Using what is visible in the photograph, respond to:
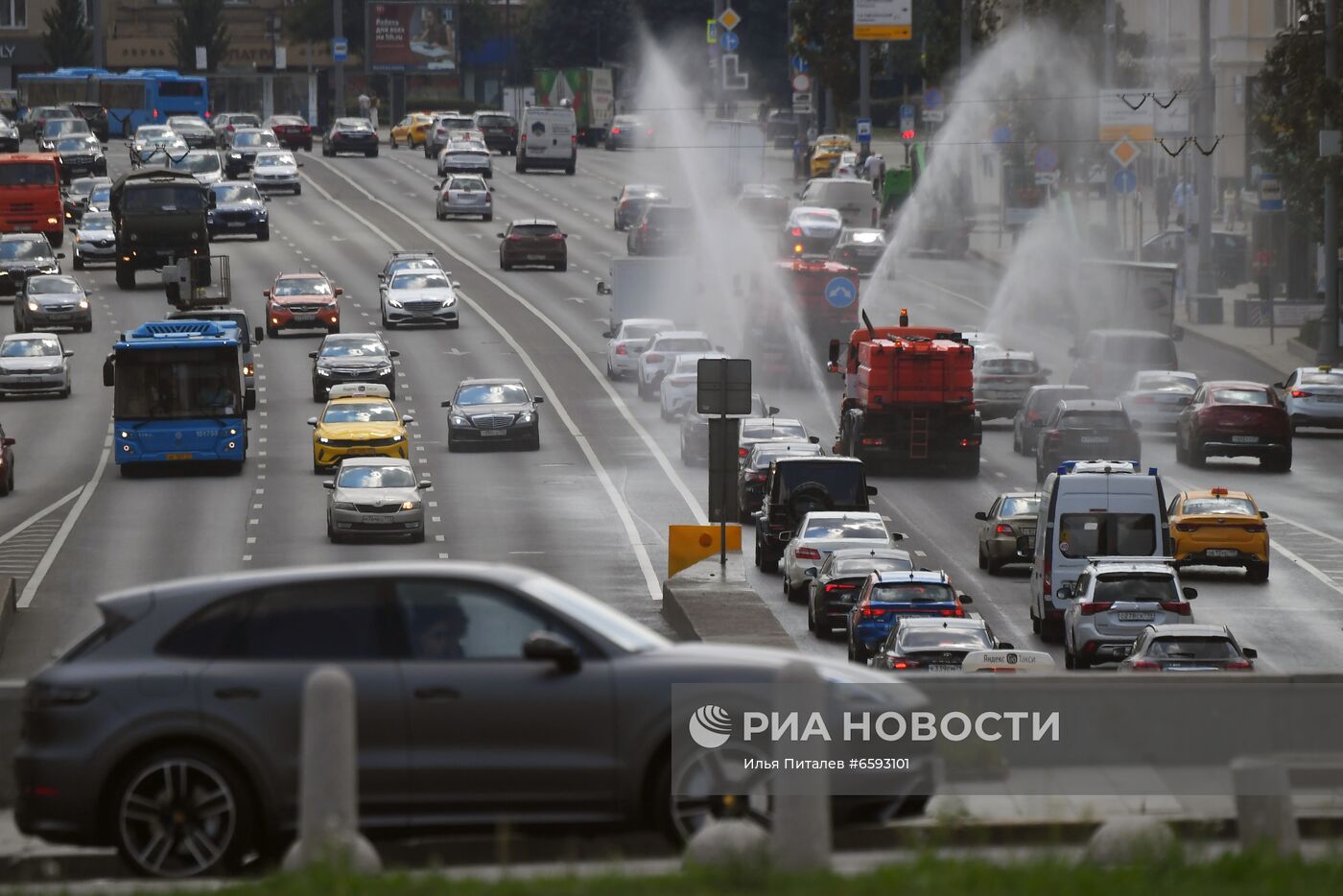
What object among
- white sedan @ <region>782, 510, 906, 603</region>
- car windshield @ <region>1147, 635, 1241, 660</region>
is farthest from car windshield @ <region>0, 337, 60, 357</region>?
car windshield @ <region>1147, 635, 1241, 660</region>

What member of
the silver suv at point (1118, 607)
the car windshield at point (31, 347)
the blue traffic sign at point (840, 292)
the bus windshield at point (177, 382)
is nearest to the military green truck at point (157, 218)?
the car windshield at point (31, 347)

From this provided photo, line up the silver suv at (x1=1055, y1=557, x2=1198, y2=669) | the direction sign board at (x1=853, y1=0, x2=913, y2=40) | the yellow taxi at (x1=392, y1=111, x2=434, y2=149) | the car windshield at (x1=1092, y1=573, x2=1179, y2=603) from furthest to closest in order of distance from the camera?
the yellow taxi at (x1=392, y1=111, x2=434, y2=149)
the direction sign board at (x1=853, y1=0, x2=913, y2=40)
the car windshield at (x1=1092, y1=573, x2=1179, y2=603)
the silver suv at (x1=1055, y1=557, x2=1198, y2=669)

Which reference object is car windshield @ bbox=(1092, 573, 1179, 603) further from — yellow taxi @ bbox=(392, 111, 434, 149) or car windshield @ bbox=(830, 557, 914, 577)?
yellow taxi @ bbox=(392, 111, 434, 149)

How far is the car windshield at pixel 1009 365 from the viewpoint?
52.6m

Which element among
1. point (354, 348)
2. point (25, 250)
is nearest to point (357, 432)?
point (354, 348)

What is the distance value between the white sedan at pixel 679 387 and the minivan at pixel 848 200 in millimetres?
30622

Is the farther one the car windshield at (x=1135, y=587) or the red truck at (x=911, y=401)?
the red truck at (x=911, y=401)

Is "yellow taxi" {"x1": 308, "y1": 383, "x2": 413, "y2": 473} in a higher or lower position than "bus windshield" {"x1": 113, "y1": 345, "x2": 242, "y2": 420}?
lower

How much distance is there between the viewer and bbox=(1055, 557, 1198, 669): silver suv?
2798cm

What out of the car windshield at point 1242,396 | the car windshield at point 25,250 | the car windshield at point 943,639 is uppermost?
the car windshield at point 25,250

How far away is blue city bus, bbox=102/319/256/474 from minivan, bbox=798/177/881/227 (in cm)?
4020

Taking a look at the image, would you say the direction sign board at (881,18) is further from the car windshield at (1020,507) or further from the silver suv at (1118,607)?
the silver suv at (1118,607)

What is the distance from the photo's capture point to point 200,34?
143125 millimetres

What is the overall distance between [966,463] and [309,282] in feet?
81.9
